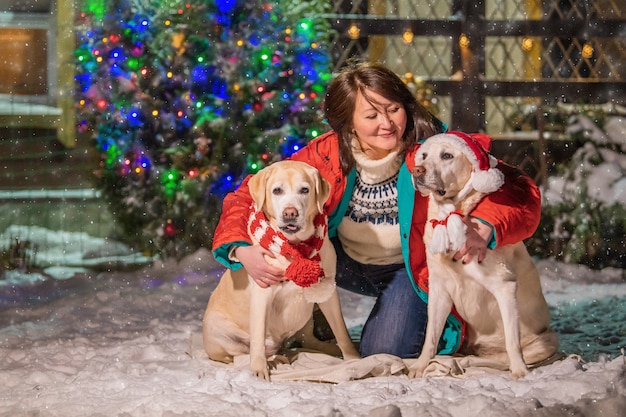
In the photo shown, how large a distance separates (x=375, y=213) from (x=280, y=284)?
0.54m

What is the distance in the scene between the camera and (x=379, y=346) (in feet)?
11.8

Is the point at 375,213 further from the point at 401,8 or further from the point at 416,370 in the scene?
the point at 401,8

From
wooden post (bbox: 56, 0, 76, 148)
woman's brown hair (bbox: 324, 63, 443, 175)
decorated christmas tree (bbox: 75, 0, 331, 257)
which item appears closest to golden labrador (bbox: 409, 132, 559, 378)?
woman's brown hair (bbox: 324, 63, 443, 175)

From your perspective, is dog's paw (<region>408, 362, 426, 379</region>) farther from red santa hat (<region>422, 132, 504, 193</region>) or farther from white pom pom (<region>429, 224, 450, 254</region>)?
red santa hat (<region>422, 132, 504, 193</region>)

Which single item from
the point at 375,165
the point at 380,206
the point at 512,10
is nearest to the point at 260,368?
the point at 380,206

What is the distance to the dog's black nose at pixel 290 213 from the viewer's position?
3.05 metres

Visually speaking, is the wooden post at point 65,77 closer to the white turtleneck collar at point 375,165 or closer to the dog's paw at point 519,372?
the white turtleneck collar at point 375,165

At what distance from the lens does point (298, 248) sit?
3.17m

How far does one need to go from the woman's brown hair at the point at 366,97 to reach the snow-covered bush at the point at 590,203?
3134 mm

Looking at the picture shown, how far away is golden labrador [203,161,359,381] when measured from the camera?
313cm

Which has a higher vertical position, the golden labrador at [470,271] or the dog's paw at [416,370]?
the golden labrador at [470,271]

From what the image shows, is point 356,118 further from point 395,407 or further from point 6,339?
point 6,339

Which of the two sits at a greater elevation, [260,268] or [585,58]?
[585,58]

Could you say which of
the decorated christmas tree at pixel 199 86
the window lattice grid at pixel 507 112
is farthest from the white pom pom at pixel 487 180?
the window lattice grid at pixel 507 112
